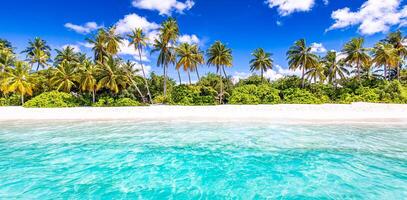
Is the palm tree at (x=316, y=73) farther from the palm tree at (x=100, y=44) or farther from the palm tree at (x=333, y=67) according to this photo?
the palm tree at (x=100, y=44)

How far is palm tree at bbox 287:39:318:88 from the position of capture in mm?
38000

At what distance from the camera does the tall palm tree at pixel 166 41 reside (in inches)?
1454

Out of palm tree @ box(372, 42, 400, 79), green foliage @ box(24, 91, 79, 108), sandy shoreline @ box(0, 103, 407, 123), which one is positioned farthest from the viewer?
palm tree @ box(372, 42, 400, 79)

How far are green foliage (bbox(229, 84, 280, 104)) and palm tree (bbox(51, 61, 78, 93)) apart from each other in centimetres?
2271

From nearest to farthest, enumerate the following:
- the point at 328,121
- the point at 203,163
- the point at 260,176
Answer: the point at 260,176
the point at 203,163
the point at 328,121

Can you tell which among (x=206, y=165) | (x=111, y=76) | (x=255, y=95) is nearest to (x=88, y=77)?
(x=111, y=76)

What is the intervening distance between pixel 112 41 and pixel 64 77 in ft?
27.7

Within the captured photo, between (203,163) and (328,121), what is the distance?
13.5 m

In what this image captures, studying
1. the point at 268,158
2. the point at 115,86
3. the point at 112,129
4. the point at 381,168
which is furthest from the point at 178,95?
the point at 381,168

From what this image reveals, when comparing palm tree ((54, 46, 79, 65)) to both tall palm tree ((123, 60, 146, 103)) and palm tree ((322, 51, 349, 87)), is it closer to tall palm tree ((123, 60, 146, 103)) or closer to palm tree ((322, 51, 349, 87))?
tall palm tree ((123, 60, 146, 103))

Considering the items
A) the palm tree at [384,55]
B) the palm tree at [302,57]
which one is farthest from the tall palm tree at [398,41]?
the palm tree at [302,57]

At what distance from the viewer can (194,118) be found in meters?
21.0

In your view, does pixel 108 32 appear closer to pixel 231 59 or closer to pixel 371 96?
pixel 231 59

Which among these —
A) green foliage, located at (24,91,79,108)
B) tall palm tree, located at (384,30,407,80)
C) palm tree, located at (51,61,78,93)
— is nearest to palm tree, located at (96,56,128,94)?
green foliage, located at (24,91,79,108)
